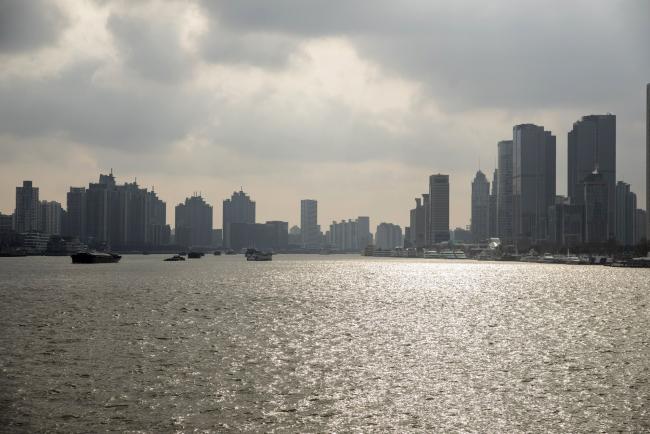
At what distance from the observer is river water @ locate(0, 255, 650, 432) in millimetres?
31891

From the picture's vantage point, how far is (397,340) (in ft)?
199

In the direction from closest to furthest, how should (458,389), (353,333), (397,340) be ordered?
(458,389)
(397,340)
(353,333)

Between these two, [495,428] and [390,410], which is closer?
[495,428]

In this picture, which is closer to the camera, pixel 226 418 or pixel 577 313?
pixel 226 418

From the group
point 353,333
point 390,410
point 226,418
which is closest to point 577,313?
point 353,333

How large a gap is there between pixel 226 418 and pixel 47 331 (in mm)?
39232

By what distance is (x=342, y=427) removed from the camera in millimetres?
30234

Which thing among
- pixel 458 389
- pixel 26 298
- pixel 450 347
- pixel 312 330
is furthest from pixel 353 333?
pixel 26 298

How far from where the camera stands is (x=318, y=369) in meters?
45.1

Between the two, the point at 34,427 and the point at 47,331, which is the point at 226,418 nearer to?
the point at 34,427

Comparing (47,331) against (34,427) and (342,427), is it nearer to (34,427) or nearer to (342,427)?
(34,427)

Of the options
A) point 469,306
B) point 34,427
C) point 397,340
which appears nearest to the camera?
point 34,427

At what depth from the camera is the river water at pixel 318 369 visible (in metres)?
31.9

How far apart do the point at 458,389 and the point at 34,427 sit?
22095 mm
